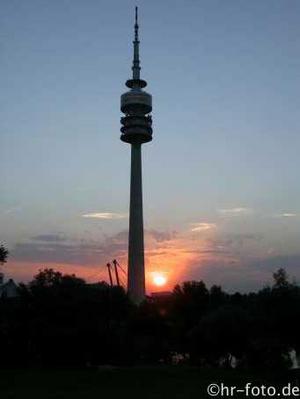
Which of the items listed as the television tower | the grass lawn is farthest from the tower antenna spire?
the grass lawn

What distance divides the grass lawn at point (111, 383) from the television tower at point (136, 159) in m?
68.4

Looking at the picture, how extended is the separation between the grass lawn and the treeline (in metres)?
8.72

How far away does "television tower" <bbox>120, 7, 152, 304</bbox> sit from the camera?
11306cm

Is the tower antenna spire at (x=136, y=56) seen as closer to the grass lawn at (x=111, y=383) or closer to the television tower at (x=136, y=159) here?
the television tower at (x=136, y=159)

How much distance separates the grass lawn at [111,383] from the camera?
96.4 ft

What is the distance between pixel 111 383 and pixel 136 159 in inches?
3305

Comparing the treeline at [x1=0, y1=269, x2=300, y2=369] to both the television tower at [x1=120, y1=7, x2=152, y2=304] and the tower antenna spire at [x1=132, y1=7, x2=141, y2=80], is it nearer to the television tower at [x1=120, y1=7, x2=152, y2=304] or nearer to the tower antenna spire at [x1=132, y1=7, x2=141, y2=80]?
the television tower at [x1=120, y1=7, x2=152, y2=304]

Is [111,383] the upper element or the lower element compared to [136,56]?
lower

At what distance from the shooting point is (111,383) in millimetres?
35188

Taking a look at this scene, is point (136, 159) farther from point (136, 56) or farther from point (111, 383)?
point (111, 383)

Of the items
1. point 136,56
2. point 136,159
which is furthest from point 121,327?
point 136,56

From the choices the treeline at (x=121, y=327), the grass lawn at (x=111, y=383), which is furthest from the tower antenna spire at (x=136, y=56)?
the grass lawn at (x=111, y=383)

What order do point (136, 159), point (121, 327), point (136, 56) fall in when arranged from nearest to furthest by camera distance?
point (121, 327)
point (136, 159)
point (136, 56)

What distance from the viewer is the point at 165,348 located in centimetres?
6756
